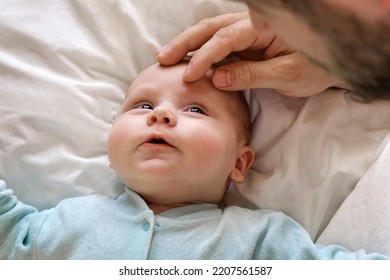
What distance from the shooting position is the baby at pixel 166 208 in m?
0.77

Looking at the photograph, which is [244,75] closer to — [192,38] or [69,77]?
[192,38]

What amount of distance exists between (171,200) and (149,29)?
0.30m

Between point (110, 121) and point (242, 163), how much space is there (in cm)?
23

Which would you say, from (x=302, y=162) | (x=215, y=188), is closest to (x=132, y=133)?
(x=215, y=188)

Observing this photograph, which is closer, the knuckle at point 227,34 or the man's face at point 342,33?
the man's face at point 342,33

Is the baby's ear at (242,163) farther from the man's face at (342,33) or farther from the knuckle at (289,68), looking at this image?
the man's face at (342,33)

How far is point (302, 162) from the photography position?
0.86 m

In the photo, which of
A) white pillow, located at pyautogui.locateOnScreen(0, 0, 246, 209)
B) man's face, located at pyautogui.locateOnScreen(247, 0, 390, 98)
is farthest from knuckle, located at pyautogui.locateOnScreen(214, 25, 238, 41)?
man's face, located at pyautogui.locateOnScreen(247, 0, 390, 98)

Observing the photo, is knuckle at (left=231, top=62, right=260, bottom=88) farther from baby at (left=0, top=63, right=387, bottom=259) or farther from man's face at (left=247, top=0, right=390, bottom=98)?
man's face at (left=247, top=0, right=390, bottom=98)

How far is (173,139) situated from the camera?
770mm

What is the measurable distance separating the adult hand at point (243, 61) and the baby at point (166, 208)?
3 cm

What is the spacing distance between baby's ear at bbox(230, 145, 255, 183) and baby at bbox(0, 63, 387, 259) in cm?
2

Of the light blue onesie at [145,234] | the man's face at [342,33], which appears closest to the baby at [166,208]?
the light blue onesie at [145,234]

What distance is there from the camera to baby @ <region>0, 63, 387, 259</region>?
0.77 meters
